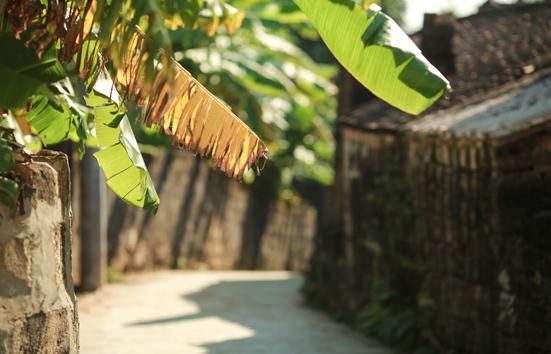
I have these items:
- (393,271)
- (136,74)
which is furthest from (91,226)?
(136,74)

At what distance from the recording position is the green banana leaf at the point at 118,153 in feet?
20.3

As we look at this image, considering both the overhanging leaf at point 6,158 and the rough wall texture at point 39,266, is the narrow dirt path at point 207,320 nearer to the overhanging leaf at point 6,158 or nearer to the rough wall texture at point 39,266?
the rough wall texture at point 39,266

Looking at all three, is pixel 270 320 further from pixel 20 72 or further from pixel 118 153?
pixel 20 72

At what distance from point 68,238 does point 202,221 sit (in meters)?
11.9

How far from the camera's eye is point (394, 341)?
36.4ft

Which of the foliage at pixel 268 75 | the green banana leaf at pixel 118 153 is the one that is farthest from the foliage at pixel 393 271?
the green banana leaf at pixel 118 153

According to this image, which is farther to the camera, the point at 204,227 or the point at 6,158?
the point at 204,227

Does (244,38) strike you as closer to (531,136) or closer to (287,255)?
(287,255)

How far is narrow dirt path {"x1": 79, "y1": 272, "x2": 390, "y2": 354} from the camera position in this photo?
10422mm

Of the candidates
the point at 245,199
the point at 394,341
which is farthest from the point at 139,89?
the point at 245,199

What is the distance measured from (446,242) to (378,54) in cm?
516

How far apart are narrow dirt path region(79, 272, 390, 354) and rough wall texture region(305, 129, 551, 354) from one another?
21.7 inches

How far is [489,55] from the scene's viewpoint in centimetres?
1379

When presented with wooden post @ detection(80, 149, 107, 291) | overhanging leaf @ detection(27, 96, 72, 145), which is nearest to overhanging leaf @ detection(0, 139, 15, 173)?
overhanging leaf @ detection(27, 96, 72, 145)
